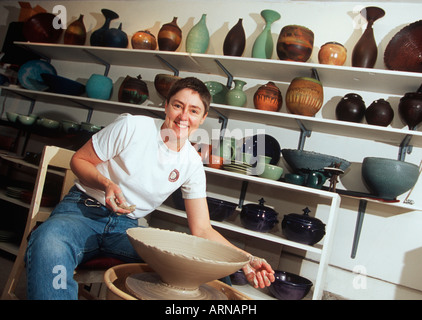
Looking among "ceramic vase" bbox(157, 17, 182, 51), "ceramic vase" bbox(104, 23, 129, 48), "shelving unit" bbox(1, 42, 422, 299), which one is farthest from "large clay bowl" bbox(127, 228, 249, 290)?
"ceramic vase" bbox(104, 23, 129, 48)

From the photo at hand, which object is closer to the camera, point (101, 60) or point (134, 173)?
point (134, 173)

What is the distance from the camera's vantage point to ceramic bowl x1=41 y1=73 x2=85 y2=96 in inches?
115

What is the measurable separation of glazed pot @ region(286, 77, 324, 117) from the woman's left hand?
1.36 meters

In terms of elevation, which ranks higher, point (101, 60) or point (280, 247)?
point (101, 60)

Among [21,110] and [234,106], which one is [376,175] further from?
[21,110]

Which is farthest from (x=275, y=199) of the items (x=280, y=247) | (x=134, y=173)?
(x=134, y=173)

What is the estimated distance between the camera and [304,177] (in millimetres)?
2150

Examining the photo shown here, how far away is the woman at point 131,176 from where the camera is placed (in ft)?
4.43

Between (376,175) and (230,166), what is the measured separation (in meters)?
0.87

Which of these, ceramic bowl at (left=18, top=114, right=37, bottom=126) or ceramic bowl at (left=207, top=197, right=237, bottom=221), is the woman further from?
ceramic bowl at (left=18, top=114, right=37, bottom=126)

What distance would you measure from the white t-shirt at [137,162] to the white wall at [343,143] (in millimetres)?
1218

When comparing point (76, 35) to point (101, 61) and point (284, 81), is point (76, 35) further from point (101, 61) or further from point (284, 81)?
point (284, 81)

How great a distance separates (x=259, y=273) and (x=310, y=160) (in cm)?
113

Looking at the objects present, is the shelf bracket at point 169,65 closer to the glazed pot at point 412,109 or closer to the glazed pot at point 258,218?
the glazed pot at point 258,218
